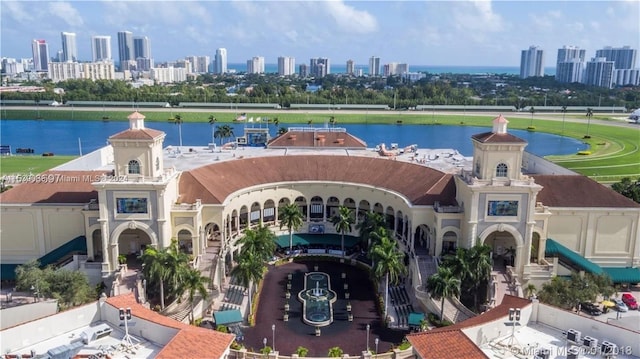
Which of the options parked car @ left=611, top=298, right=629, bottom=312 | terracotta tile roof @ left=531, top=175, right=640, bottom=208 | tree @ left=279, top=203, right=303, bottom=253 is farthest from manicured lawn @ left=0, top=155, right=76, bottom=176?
parked car @ left=611, top=298, right=629, bottom=312

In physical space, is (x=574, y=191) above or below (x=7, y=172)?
above

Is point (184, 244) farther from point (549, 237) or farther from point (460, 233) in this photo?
point (549, 237)

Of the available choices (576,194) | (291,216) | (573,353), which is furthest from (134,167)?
(576,194)

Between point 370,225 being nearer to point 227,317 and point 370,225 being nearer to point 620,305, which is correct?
point 227,317

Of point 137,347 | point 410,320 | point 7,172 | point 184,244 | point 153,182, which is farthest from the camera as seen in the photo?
point 7,172

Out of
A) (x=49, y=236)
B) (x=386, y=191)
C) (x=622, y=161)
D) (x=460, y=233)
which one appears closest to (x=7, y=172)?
(x=49, y=236)

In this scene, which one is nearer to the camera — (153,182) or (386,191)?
(153,182)
